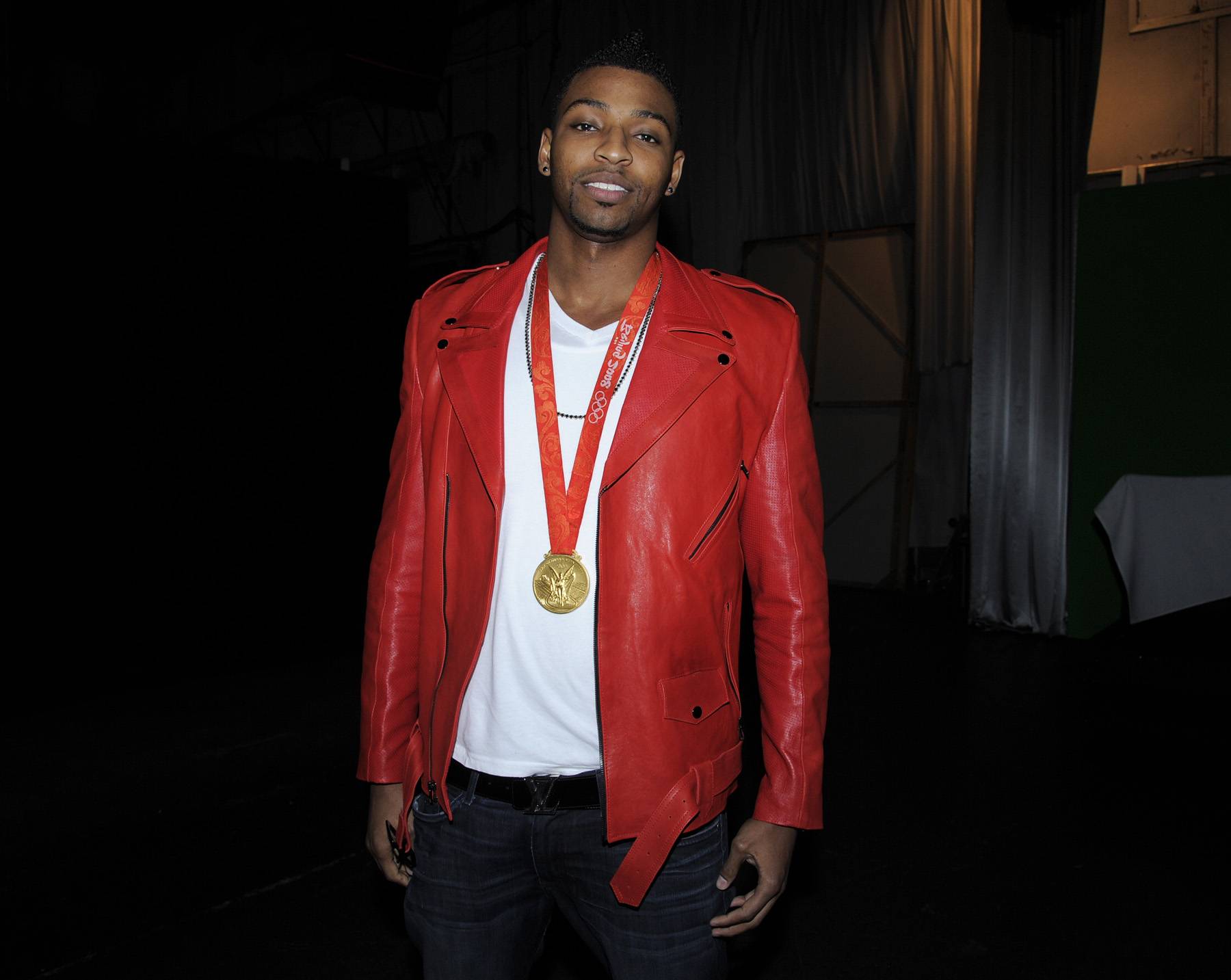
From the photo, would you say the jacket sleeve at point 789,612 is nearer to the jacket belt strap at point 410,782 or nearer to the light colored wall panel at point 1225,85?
the jacket belt strap at point 410,782

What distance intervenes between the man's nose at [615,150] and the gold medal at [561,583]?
1.86 ft

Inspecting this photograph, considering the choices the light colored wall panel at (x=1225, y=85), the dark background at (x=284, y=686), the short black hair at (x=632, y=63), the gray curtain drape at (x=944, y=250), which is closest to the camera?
the short black hair at (x=632, y=63)

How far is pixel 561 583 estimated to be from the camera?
4.54 feet

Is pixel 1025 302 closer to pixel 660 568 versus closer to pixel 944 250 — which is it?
pixel 944 250

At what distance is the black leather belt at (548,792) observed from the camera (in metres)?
1.36

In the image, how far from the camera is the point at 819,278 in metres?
8.55

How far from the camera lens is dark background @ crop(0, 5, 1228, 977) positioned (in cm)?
295

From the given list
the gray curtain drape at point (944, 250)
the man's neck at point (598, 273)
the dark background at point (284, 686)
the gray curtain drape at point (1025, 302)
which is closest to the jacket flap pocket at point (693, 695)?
the man's neck at point (598, 273)

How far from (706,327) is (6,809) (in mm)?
3427

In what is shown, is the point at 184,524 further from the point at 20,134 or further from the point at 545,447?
the point at 545,447

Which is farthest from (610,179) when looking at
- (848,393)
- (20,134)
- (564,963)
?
(848,393)

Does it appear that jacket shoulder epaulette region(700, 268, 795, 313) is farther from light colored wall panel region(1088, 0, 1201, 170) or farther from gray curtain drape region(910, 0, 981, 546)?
light colored wall panel region(1088, 0, 1201, 170)

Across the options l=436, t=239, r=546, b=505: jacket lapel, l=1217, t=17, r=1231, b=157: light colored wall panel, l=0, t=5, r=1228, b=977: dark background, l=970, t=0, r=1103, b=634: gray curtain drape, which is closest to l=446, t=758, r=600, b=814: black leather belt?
l=436, t=239, r=546, b=505: jacket lapel

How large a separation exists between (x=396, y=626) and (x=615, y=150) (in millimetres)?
764
